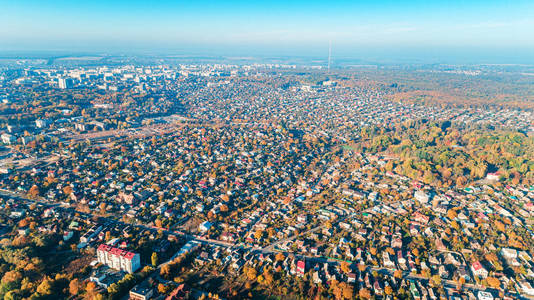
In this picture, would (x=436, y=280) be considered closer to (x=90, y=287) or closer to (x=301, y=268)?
(x=301, y=268)

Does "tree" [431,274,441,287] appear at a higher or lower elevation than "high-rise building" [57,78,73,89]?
lower

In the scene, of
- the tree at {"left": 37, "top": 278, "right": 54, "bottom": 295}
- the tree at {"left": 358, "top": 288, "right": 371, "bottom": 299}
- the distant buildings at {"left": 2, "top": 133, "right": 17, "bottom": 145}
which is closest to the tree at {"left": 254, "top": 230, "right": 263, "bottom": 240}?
the tree at {"left": 358, "top": 288, "right": 371, "bottom": 299}

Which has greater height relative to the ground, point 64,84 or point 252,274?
point 64,84

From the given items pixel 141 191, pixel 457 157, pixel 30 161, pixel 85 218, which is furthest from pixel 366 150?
pixel 30 161

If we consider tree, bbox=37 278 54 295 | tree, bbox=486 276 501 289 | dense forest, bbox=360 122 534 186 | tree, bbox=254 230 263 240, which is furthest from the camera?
dense forest, bbox=360 122 534 186

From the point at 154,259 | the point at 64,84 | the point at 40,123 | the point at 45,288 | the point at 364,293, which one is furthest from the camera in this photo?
the point at 64,84

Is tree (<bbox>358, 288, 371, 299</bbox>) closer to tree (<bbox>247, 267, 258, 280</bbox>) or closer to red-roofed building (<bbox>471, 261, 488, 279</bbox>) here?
tree (<bbox>247, 267, 258, 280</bbox>)

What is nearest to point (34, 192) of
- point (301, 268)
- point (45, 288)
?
point (45, 288)

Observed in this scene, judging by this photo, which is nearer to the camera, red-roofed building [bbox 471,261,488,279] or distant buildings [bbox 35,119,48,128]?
red-roofed building [bbox 471,261,488,279]
